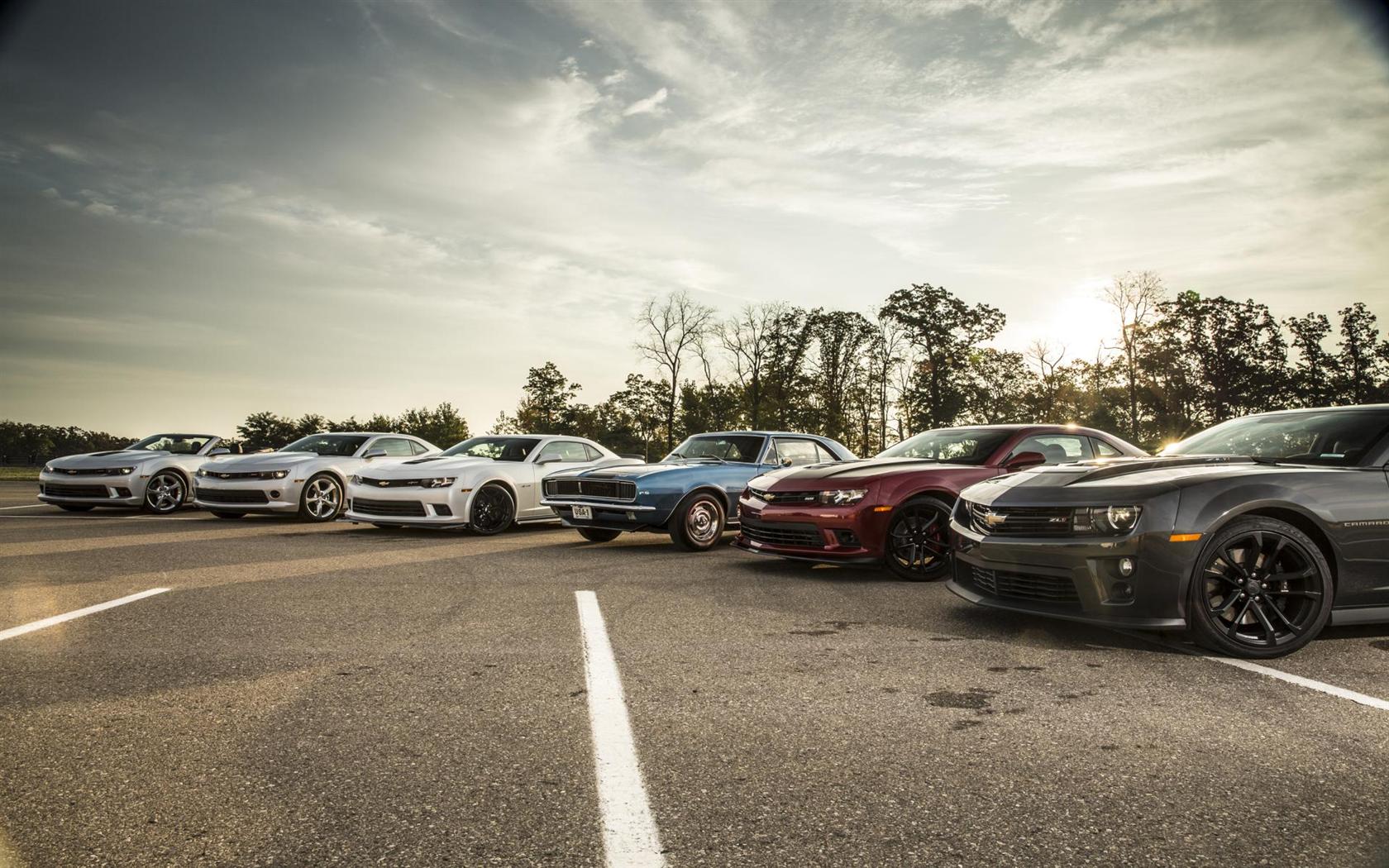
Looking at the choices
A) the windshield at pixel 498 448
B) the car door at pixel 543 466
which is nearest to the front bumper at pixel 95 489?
the windshield at pixel 498 448

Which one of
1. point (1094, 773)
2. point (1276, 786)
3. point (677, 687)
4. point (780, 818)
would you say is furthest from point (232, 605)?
point (1276, 786)

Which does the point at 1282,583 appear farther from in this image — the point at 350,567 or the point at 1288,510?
the point at 350,567

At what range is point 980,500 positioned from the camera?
5461 mm

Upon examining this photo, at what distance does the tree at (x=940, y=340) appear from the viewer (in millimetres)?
59094

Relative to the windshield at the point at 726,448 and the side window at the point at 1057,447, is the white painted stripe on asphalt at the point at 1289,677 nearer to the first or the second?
the side window at the point at 1057,447

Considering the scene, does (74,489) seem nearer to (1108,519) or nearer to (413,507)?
(413,507)

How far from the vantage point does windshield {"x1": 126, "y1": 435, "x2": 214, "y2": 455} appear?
14.7 meters

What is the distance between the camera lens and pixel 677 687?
3.78m

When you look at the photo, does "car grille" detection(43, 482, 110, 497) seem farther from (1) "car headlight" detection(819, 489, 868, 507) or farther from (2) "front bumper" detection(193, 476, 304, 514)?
(1) "car headlight" detection(819, 489, 868, 507)

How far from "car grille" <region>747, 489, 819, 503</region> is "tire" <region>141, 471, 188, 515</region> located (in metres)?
11.1

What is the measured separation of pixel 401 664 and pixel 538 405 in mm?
57421

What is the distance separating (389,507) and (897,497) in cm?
715

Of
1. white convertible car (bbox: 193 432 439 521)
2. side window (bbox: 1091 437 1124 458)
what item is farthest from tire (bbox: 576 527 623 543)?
side window (bbox: 1091 437 1124 458)

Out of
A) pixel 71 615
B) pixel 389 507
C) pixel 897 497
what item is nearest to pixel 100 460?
pixel 389 507
